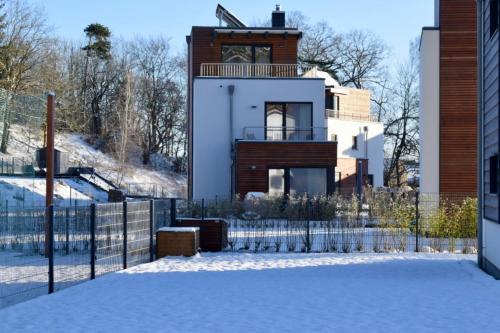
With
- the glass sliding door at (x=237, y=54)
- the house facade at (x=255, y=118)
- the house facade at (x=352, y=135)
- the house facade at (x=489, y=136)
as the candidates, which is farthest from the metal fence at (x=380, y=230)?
the house facade at (x=352, y=135)

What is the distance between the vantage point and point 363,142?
46.9 meters

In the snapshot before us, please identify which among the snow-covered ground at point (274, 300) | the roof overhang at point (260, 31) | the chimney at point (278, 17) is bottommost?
the snow-covered ground at point (274, 300)

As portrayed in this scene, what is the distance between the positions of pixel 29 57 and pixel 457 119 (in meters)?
30.7

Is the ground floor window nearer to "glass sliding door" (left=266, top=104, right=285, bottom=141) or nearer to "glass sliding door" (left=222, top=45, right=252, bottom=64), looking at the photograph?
"glass sliding door" (left=266, top=104, right=285, bottom=141)

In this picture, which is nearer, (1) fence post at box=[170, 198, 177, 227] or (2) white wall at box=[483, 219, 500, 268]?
(2) white wall at box=[483, 219, 500, 268]

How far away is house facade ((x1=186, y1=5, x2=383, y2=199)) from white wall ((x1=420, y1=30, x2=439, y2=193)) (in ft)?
21.2

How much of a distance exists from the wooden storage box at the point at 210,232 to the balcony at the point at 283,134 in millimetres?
13868

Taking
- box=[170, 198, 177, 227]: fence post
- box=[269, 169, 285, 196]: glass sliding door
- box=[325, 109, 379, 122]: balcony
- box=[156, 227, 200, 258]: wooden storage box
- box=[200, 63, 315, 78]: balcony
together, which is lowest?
box=[156, 227, 200, 258]: wooden storage box

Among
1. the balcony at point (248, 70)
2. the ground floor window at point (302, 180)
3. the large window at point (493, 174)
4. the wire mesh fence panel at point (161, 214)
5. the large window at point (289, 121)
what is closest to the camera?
the large window at point (493, 174)

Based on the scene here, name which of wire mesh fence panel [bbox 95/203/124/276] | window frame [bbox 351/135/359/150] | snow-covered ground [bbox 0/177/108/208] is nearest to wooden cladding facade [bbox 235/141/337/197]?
snow-covered ground [bbox 0/177/108/208]

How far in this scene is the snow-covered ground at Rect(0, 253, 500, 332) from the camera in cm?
784

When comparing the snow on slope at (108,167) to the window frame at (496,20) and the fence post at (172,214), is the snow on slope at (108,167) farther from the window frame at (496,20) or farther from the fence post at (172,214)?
the window frame at (496,20)

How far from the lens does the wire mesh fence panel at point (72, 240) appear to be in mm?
13626

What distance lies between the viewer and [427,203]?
18453mm
